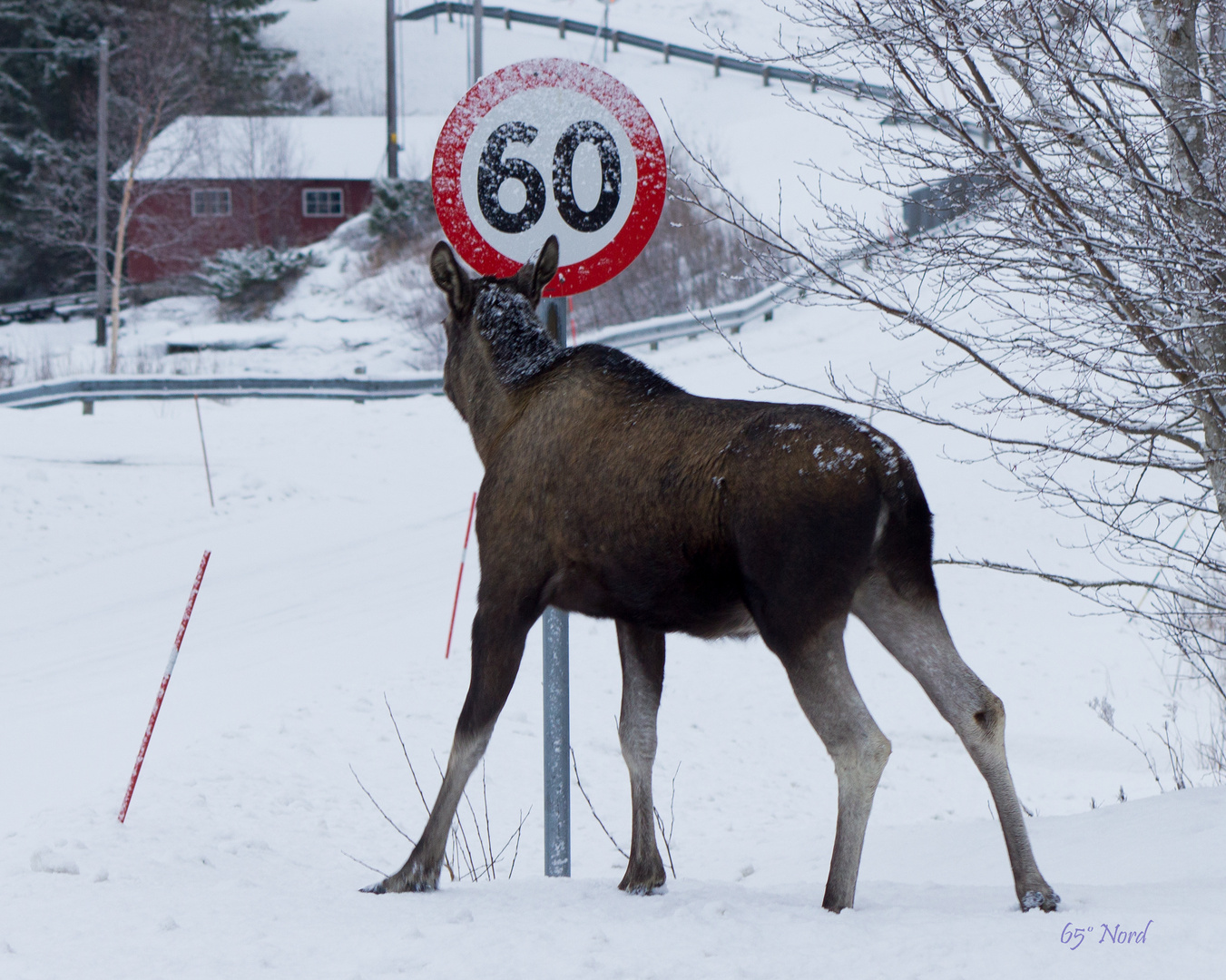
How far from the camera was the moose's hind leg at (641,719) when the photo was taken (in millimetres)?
3938

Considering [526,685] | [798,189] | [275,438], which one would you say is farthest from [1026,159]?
[798,189]

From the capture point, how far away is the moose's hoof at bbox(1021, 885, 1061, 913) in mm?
3400

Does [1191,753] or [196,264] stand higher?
[196,264]

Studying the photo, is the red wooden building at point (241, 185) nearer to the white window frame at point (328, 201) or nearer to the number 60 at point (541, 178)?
the white window frame at point (328, 201)

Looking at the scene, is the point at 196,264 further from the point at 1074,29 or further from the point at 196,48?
the point at 1074,29

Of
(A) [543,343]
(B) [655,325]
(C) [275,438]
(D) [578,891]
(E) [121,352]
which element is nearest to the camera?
(D) [578,891]

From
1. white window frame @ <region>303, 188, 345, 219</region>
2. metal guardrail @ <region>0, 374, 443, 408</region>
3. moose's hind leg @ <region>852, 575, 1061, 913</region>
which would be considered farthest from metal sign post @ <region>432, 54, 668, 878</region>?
white window frame @ <region>303, 188, 345, 219</region>

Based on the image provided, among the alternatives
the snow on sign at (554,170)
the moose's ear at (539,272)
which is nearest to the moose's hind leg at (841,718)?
the moose's ear at (539,272)

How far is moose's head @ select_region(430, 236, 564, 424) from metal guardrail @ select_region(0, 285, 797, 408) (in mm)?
11748

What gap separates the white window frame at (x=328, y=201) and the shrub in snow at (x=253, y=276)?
502cm

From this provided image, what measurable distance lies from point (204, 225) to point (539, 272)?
130 feet

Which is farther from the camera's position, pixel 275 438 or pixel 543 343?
pixel 275 438

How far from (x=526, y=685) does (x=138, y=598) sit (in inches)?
155

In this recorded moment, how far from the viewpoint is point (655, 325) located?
21250 millimetres
